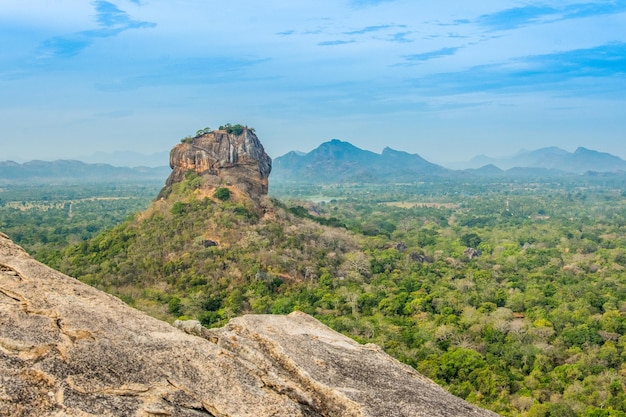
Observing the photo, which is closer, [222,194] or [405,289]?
[405,289]

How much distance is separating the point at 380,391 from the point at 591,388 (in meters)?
18.1

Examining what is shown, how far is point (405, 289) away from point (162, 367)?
31.6m

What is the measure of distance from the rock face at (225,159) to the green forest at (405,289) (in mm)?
2152

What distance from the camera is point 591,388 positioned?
2316 centimetres

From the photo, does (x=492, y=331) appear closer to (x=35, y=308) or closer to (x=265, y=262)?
(x=265, y=262)

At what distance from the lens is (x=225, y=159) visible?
50.8 meters

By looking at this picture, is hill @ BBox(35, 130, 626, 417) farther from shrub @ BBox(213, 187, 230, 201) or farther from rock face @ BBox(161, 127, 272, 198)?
rock face @ BBox(161, 127, 272, 198)

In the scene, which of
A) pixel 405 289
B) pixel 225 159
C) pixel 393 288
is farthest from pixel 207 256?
pixel 405 289

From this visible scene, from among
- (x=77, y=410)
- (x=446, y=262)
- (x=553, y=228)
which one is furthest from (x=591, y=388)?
(x=553, y=228)

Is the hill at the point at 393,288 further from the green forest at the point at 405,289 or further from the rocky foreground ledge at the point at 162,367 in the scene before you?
the rocky foreground ledge at the point at 162,367

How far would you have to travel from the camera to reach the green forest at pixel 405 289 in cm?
2470

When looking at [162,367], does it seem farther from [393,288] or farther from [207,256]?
[207,256]

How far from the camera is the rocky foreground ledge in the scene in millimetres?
7617

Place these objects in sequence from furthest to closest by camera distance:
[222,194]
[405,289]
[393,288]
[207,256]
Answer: [222,194] < [207,256] < [393,288] < [405,289]
